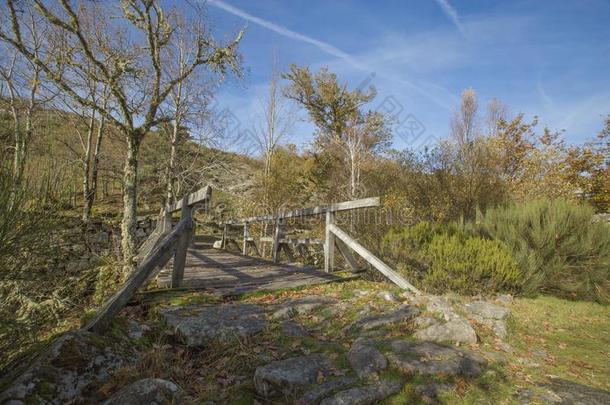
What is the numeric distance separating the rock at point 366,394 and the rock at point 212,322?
1406 millimetres

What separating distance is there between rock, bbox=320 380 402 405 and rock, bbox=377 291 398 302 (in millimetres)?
2162

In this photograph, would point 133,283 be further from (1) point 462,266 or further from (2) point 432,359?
(1) point 462,266

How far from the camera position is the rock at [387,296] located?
4.81 m

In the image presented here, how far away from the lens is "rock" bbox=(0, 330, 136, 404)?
2.24m

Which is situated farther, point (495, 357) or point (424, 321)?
point (424, 321)

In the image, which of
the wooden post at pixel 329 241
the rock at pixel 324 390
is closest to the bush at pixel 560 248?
the wooden post at pixel 329 241

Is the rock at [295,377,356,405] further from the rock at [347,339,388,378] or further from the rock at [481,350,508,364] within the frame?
the rock at [481,350,508,364]

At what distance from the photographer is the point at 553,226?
6828mm

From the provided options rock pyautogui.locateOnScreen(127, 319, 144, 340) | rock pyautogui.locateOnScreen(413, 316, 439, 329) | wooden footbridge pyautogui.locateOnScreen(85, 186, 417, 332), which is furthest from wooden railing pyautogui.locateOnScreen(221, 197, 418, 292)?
rock pyautogui.locateOnScreen(127, 319, 144, 340)

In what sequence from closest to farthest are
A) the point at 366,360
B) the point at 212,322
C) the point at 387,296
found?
the point at 366,360
the point at 212,322
the point at 387,296

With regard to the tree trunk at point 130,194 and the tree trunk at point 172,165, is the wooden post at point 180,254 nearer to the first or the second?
the tree trunk at point 130,194

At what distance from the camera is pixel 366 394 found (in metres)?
2.51

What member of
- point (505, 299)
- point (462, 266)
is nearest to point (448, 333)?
point (462, 266)

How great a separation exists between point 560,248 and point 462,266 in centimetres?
255
